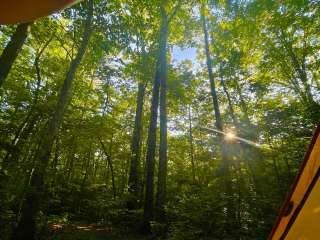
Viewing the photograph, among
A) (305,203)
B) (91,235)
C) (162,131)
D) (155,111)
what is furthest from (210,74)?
(305,203)

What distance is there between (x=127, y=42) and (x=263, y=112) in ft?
24.8

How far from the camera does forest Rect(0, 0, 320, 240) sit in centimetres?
802

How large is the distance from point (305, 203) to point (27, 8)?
1968mm

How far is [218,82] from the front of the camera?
60.2 ft

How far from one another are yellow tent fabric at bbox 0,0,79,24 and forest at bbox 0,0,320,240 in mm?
6691

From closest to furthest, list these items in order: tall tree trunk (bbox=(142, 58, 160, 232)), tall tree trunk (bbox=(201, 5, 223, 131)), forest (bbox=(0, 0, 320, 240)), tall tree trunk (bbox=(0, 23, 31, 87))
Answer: tall tree trunk (bbox=(0, 23, 31, 87))
forest (bbox=(0, 0, 320, 240))
tall tree trunk (bbox=(142, 58, 160, 232))
tall tree trunk (bbox=(201, 5, 223, 131))

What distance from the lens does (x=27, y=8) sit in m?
0.54

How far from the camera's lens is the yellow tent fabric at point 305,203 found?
1.70 metres

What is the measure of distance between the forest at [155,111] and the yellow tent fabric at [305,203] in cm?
622

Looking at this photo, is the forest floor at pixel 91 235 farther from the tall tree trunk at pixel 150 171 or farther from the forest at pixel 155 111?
the tall tree trunk at pixel 150 171

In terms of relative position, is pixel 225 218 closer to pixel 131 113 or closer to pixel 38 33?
pixel 38 33

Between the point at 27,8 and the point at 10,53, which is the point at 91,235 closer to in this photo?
the point at 10,53

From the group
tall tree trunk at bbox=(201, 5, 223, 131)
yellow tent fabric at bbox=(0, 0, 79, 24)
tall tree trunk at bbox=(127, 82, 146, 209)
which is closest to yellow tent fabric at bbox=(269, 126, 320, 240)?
yellow tent fabric at bbox=(0, 0, 79, 24)

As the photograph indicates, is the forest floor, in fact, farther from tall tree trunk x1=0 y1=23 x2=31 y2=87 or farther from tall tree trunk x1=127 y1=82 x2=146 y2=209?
tall tree trunk x1=0 y1=23 x2=31 y2=87
